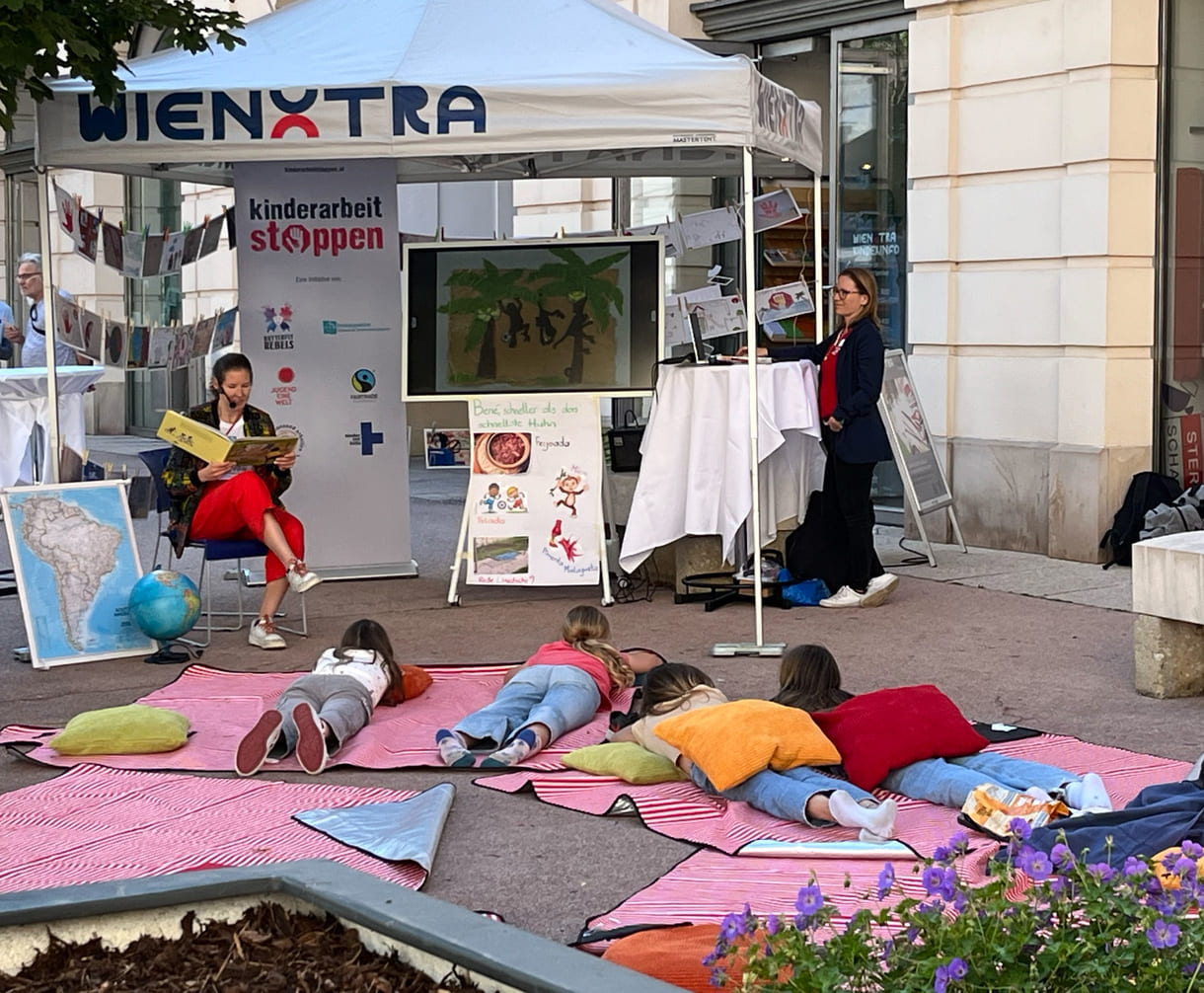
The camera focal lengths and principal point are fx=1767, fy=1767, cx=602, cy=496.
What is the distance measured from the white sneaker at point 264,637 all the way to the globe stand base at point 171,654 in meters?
Result: 0.27

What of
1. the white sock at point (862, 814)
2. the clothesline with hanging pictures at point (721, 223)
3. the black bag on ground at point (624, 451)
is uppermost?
the clothesline with hanging pictures at point (721, 223)

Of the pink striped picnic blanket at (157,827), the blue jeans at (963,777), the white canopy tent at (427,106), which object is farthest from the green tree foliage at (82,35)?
the blue jeans at (963,777)

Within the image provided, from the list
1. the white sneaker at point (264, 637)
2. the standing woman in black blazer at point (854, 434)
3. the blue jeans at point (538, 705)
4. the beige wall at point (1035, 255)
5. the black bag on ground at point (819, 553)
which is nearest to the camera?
the blue jeans at point (538, 705)

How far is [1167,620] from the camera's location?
22.0ft

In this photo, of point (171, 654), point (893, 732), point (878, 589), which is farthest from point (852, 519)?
point (893, 732)

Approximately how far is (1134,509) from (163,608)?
17.9 feet

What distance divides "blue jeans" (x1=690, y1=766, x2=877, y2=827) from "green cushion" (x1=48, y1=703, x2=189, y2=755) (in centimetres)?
200

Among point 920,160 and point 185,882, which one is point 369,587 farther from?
point 185,882

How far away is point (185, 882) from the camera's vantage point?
10.5 feet

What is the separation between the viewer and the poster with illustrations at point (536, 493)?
912 cm

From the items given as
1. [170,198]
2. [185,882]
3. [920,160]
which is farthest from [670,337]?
[170,198]

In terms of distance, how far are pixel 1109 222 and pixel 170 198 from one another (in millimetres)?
14039

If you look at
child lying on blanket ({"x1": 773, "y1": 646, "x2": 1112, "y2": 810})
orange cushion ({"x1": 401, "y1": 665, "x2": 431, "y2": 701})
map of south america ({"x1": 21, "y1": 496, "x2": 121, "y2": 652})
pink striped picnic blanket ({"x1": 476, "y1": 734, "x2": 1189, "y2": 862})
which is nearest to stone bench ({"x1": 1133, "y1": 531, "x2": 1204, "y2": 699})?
pink striped picnic blanket ({"x1": 476, "y1": 734, "x2": 1189, "y2": 862})

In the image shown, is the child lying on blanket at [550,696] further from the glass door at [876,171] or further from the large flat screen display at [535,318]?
the glass door at [876,171]
